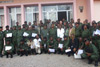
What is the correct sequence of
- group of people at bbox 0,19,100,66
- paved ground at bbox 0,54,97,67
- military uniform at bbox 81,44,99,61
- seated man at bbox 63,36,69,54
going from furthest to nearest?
1. seated man at bbox 63,36,69,54
2. group of people at bbox 0,19,100,66
3. paved ground at bbox 0,54,97,67
4. military uniform at bbox 81,44,99,61

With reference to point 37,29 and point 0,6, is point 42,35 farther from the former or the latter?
point 0,6

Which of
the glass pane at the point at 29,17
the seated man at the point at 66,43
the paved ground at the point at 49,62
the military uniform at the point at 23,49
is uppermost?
the glass pane at the point at 29,17

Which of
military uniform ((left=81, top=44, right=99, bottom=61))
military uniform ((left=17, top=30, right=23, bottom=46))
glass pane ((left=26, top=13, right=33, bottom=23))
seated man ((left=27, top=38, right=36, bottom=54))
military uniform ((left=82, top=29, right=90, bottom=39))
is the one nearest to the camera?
military uniform ((left=81, top=44, right=99, bottom=61))

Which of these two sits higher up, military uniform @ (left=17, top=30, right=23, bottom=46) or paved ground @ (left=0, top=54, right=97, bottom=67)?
military uniform @ (left=17, top=30, right=23, bottom=46)

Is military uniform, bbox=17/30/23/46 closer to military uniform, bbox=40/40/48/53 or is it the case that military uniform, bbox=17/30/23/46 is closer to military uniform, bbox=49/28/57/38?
military uniform, bbox=40/40/48/53

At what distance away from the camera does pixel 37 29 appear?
10.4 meters

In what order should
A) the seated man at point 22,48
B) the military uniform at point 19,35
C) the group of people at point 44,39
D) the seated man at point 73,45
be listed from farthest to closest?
the military uniform at point 19,35 → the seated man at point 22,48 → the group of people at point 44,39 → the seated man at point 73,45

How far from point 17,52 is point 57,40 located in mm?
2595

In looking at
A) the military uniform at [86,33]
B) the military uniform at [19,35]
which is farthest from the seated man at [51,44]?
the military uniform at [86,33]

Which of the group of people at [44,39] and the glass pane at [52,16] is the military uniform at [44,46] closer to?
the group of people at [44,39]

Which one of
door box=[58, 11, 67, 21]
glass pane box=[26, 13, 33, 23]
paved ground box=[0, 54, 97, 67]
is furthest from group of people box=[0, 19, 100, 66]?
glass pane box=[26, 13, 33, 23]

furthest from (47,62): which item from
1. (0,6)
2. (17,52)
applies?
(0,6)

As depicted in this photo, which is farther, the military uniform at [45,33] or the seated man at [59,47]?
the military uniform at [45,33]

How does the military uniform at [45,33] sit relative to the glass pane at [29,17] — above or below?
below
